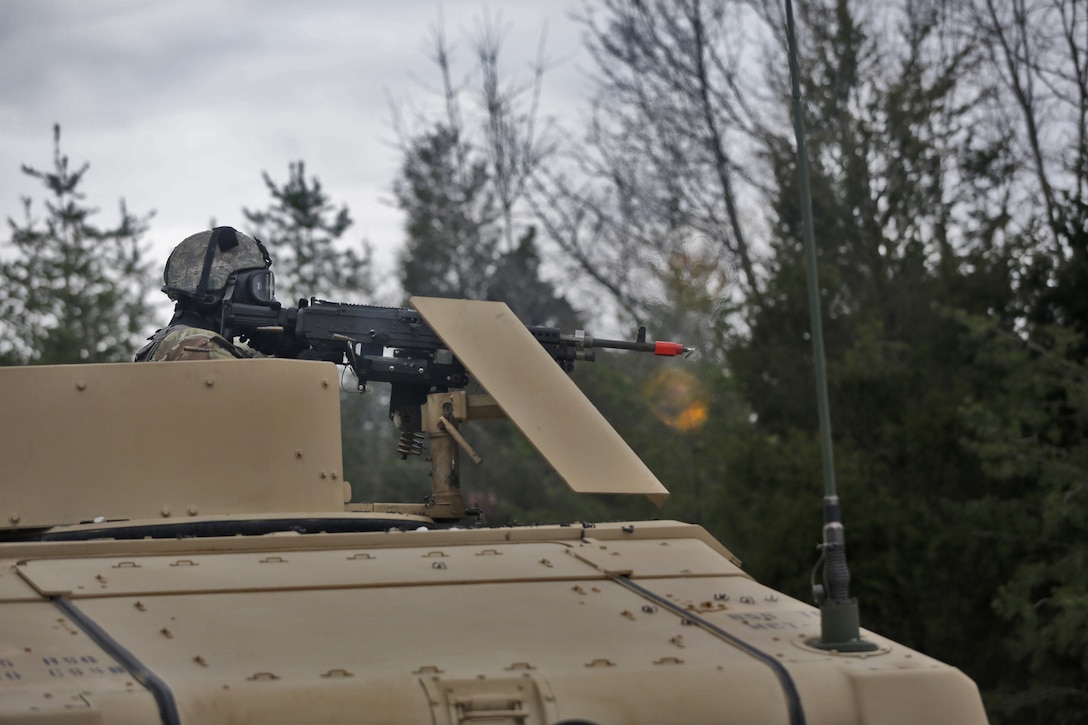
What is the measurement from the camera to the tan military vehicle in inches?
153

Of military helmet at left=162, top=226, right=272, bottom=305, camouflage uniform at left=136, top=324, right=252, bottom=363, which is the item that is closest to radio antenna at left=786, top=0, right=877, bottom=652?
camouflage uniform at left=136, top=324, right=252, bottom=363

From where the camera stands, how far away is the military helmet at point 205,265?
259 inches

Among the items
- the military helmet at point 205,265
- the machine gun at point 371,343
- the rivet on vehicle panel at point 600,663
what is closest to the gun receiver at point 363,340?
the machine gun at point 371,343

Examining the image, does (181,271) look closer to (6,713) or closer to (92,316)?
(6,713)

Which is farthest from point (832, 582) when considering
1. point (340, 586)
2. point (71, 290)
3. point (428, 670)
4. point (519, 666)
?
point (71, 290)

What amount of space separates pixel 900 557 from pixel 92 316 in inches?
606

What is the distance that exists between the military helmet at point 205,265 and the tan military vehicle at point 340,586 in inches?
43.8

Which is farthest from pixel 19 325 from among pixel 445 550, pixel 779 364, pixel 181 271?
pixel 445 550

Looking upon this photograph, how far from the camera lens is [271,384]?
5.53 m

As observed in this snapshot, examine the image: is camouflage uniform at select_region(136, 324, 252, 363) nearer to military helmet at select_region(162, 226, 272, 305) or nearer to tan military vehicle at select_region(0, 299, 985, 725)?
military helmet at select_region(162, 226, 272, 305)

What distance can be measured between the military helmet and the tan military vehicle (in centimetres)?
111

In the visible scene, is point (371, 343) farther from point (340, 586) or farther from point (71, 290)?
point (71, 290)

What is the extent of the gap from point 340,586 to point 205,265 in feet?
8.19

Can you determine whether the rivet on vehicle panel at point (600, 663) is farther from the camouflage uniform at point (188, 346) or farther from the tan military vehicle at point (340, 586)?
the camouflage uniform at point (188, 346)
